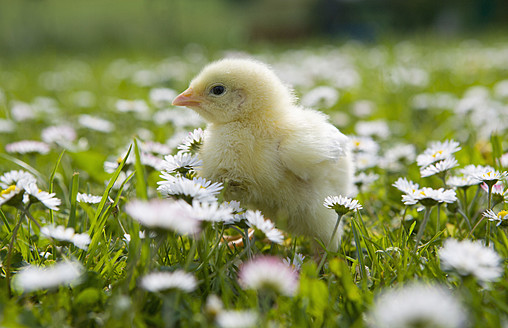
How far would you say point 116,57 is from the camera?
8.41 meters

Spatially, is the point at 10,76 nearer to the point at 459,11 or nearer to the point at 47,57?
the point at 47,57

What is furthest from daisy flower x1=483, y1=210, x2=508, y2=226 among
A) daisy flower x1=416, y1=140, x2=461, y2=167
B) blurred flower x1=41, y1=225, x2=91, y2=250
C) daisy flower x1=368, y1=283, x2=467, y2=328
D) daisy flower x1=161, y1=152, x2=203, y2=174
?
blurred flower x1=41, y1=225, x2=91, y2=250

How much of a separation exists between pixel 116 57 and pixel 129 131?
5924 millimetres

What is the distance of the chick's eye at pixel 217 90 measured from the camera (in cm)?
169

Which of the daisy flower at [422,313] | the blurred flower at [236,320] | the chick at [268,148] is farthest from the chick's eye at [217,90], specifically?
the daisy flower at [422,313]

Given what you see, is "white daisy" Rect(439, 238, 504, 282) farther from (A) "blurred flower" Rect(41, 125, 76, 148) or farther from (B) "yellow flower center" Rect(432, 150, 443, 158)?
(A) "blurred flower" Rect(41, 125, 76, 148)

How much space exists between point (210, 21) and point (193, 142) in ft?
35.4

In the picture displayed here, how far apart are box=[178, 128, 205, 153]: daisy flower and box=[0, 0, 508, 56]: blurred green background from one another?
583 cm

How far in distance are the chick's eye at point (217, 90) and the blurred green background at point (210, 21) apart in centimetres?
571

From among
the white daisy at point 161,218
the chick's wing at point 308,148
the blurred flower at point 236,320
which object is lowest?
the blurred flower at point 236,320

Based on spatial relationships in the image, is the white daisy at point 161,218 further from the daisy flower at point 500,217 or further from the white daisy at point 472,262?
the daisy flower at point 500,217

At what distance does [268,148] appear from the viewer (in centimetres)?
149

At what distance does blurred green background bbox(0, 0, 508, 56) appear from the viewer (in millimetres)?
9766

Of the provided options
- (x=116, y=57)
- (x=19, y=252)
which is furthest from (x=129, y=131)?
(x=116, y=57)
